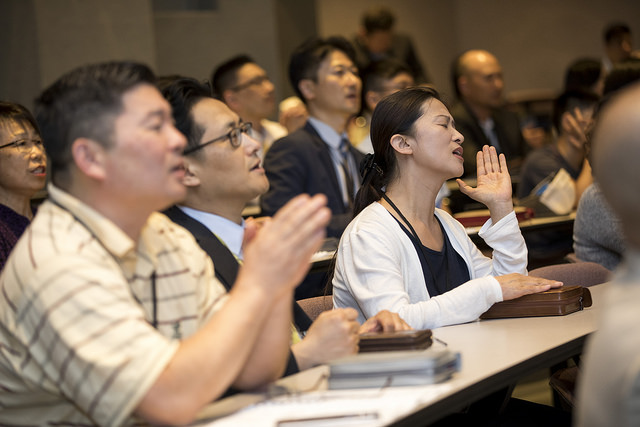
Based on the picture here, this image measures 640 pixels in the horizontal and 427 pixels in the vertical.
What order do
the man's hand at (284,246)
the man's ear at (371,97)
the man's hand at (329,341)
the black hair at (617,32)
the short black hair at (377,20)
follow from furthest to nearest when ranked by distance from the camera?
the black hair at (617,32)
the short black hair at (377,20)
the man's ear at (371,97)
the man's hand at (329,341)
the man's hand at (284,246)

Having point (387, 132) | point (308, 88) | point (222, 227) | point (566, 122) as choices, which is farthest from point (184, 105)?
point (566, 122)

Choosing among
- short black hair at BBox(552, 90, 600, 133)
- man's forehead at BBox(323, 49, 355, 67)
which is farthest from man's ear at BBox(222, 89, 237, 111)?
Result: short black hair at BBox(552, 90, 600, 133)

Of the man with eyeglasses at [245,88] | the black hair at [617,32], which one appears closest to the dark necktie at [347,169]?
the man with eyeglasses at [245,88]

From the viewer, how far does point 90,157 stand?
1.52 meters

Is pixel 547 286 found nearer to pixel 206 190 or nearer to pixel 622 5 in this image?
pixel 206 190

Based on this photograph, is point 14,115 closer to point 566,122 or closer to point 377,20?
point 566,122

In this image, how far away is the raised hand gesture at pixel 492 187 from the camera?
9.03ft

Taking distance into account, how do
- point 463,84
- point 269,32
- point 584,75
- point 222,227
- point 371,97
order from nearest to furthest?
point 222,227, point 371,97, point 584,75, point 463,84, point 269,32

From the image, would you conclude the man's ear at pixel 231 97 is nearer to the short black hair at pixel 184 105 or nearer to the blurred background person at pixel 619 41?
the short black hair at pixel 184 105

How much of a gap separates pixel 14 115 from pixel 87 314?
217 centimetres

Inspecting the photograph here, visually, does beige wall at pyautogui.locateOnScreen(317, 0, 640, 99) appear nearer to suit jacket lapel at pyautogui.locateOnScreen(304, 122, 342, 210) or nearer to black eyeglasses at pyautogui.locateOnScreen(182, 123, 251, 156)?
suit jacket lapel at pyautogui.locateOnScreen(304, 122, 342, 210)

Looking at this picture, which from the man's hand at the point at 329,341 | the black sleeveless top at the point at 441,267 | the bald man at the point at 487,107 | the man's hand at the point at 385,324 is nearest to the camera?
the man's hand at the point at 329,341

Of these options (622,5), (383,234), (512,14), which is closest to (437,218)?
(383,234)

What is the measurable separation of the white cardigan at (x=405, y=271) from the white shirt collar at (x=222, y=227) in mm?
393
